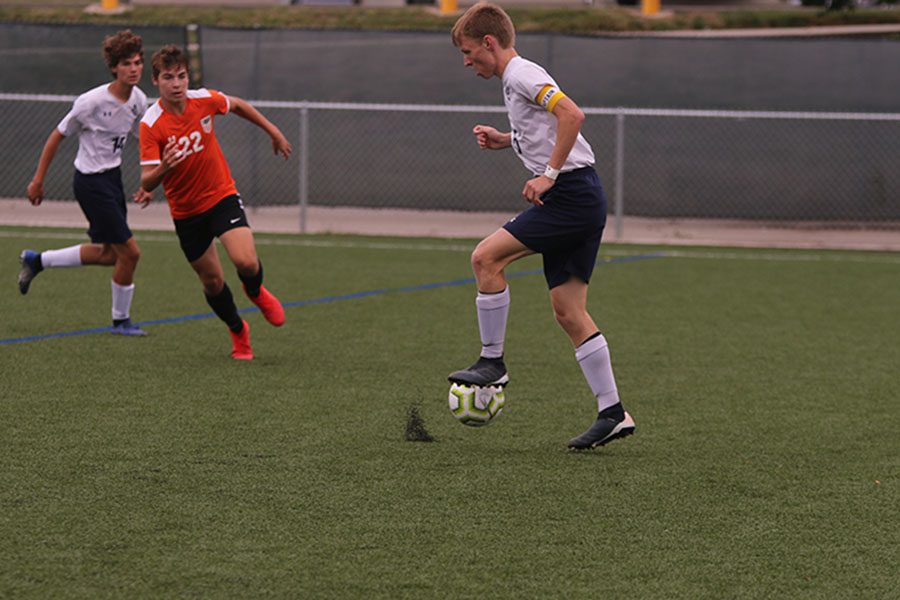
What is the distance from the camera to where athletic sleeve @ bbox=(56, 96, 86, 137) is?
30.4ft

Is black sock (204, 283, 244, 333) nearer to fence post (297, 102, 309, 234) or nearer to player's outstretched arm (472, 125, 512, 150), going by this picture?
player's outstretched arm (472, 125, 512, 150)

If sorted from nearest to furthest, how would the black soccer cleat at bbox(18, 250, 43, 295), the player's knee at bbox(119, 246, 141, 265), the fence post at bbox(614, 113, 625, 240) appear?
1. the player's knee at bbox(119, 246, 141, 265)
2. the black soccer cleat at bbox(18, 250, 43, 295)
3. the fence post at bbox(614, 113, 625, 240)

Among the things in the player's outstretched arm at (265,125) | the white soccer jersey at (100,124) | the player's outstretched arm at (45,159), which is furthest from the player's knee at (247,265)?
the player's outstretched arm at (45,159)

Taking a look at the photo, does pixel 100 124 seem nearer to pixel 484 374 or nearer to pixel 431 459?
pixel 484 374

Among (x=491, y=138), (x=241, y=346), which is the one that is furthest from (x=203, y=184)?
(x=491, y=138)

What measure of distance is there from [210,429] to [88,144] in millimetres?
3408

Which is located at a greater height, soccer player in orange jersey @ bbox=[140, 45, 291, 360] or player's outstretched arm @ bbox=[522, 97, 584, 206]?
player's outstretched arm @ bbox=[522, 97, 584, 206]

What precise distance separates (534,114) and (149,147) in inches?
109

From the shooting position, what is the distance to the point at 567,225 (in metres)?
6.27

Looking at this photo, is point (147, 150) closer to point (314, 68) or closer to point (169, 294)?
point (169, 294)

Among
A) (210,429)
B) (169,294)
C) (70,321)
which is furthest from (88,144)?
(210,429)

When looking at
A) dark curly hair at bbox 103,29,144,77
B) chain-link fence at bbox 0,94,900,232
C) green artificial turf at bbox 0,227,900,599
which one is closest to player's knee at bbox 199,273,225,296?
green artificial turf at bbox 0,227,900,599

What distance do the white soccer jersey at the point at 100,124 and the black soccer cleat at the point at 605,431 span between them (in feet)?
14.1

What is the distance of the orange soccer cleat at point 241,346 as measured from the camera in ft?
28.6
